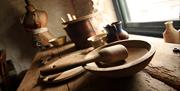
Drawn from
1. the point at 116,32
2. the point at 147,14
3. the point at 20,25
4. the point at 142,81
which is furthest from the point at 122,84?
the point at 20,25

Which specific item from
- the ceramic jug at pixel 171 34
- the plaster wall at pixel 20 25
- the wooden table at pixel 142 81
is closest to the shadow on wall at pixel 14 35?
the plaster wall at pixel 20 25

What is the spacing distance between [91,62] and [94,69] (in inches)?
2.8

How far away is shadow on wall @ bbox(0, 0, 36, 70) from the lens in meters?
3.03

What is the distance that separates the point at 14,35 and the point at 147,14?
7.09ft

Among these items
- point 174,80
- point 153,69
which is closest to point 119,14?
point 153,69

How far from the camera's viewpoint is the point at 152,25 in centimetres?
157

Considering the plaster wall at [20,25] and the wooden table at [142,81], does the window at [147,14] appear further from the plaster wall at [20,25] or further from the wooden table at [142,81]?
the plaster wall at [20,25]

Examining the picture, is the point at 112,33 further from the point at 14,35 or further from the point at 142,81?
the point at 14,35

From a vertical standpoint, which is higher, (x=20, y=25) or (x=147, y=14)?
(x=20, y=25)

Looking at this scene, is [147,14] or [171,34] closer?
[171,34]

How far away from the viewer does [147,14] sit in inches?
73.5

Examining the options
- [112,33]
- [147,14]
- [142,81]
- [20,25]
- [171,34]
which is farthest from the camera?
[20,25]

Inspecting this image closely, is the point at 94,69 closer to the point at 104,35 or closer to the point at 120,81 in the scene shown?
the point at 120,81

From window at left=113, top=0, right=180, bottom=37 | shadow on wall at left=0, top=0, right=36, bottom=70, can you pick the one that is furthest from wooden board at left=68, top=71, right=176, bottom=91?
shadow on wall at left=0, top=0, right=36, bottom=70
